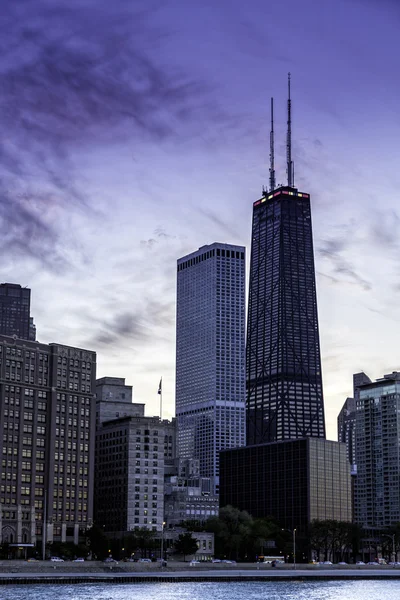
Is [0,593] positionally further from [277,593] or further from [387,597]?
[387,597]

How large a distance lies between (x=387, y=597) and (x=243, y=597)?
101 ft

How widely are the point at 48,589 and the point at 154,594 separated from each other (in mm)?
21948

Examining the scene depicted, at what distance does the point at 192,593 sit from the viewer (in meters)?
197

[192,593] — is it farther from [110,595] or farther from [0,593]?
[0,593]

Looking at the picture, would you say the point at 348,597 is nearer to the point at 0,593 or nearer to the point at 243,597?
the point at 243,597

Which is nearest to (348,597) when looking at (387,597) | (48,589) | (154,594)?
(387,597)

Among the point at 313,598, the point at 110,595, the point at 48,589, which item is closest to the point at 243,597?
the point at 313,598

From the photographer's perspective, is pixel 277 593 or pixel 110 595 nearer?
pixel 110 595

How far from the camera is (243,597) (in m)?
186

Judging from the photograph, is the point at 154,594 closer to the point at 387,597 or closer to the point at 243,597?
the point at 243,597

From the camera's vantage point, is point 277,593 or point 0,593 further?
point 277,593

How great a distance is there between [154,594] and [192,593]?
917cm

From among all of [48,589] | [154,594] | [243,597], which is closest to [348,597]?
[243,597]

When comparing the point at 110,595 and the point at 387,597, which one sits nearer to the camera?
the point at 110,595
